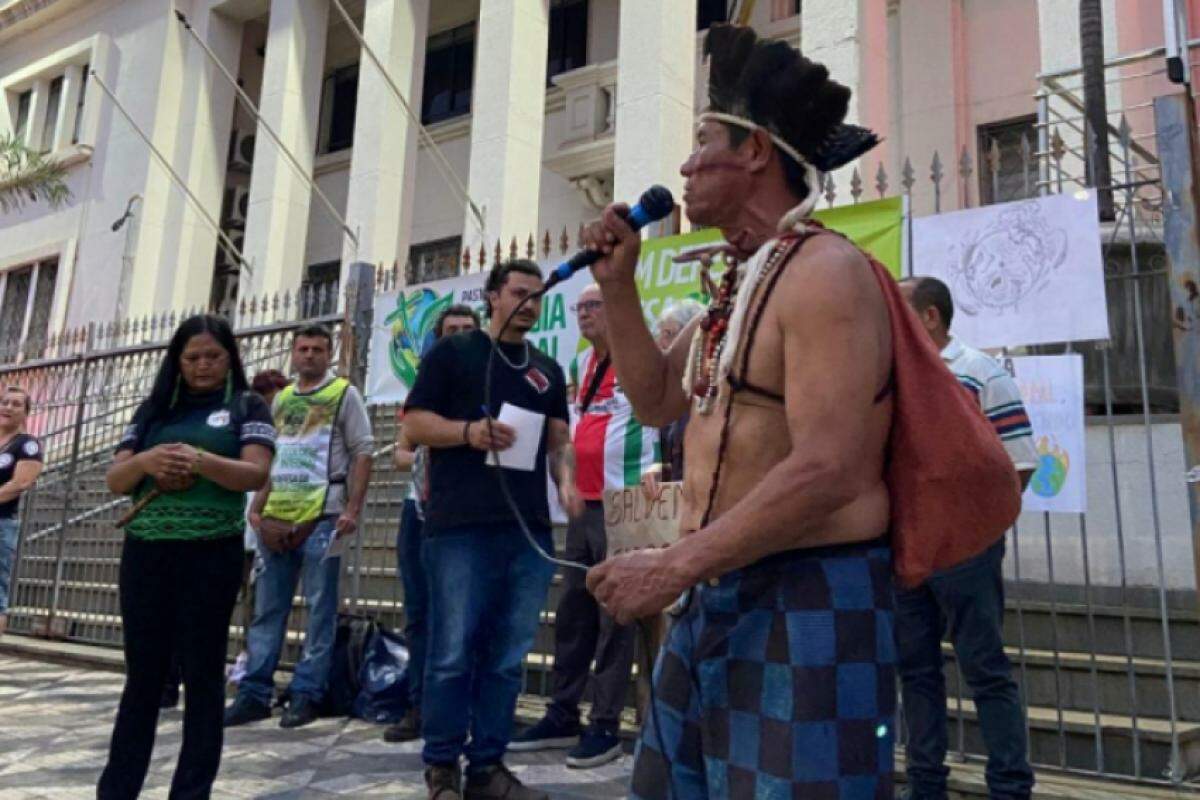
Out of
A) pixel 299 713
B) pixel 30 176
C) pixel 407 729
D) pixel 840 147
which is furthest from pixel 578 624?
pixel 30 176

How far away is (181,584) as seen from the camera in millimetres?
3803

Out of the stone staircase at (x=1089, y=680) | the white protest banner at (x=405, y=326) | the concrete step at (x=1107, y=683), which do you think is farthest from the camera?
the white protest banner at (x=405, y=326)

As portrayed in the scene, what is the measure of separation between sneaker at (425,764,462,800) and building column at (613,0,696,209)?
9730 millimetres

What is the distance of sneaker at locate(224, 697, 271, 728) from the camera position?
5863 millimetres

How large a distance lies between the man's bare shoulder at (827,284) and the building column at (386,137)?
46.4 feet

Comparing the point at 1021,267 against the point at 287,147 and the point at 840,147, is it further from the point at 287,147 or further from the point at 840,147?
the point at 287,147

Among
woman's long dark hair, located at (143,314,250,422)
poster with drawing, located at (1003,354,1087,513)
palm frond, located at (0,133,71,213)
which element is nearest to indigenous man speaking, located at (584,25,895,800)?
woman's long dark hair, located at (143,314,250,422)

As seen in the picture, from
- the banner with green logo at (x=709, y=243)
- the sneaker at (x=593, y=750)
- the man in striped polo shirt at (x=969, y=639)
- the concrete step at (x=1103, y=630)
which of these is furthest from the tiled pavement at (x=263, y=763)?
the banner with green logo at (x=709, y=243)

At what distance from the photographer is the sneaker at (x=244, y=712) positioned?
586 centimetres

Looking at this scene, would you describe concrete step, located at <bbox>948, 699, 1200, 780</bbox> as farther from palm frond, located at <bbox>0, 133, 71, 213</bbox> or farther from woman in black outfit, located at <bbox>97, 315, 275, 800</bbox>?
palm frond, located at <bbox>0, 133, 71, 213</bbox>

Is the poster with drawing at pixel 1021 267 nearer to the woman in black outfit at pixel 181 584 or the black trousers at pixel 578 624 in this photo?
the black trousers at pixel 578 624

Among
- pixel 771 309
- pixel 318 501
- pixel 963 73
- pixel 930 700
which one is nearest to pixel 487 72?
pixel 963 73

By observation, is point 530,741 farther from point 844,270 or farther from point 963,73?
point 963,73

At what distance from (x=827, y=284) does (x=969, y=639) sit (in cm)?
268
